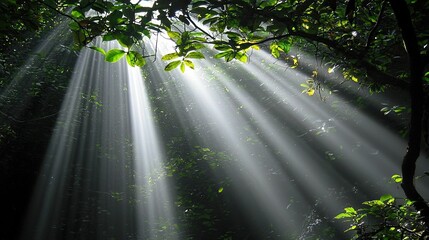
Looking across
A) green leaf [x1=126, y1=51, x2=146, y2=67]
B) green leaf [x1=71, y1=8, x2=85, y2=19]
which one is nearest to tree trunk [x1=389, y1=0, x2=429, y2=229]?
green leaf [x1=126, y1=51, x2=146, y2=67]

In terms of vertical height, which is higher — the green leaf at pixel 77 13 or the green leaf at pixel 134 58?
the green leaf at pixel 77 13

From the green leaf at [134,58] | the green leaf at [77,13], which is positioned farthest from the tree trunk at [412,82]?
the green leaf at [77,13]

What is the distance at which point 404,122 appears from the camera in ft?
12.5

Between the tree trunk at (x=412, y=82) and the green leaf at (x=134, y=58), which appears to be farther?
the green leaf at (x=134, y=58)

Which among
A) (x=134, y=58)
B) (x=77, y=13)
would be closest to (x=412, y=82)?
(x=134, y=58)

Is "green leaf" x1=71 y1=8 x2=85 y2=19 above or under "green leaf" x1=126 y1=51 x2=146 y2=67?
above

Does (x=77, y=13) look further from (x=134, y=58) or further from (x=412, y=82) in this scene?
(x=412, y=82)

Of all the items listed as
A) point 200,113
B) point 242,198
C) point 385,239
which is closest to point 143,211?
point 242,198

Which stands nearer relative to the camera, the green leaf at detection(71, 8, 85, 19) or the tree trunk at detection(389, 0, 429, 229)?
the tree trunk at detection(389, 0, 429, 229)

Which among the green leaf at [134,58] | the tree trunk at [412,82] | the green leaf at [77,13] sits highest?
the green leaf at [77,13]

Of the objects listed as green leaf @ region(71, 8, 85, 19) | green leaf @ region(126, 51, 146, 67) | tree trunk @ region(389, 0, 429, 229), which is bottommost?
tree trunk @ region(389, 0, 429, 229)

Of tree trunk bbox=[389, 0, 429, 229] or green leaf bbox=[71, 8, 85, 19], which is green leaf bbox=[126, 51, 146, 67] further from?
tree trunk bbox=[389, 0, 429, 229]

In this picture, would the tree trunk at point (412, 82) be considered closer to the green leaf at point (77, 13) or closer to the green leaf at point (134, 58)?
the green leaf at point (134, 58)

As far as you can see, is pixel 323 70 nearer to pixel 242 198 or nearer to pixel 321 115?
pixel 321 115
